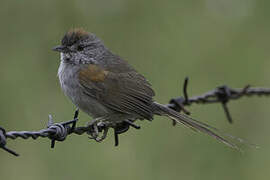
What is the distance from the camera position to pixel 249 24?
7098mm

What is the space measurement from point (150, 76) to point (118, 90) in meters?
1.70

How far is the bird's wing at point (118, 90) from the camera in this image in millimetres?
4770

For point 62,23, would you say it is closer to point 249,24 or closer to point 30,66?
point 30,66

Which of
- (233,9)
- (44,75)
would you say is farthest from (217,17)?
(44,75)

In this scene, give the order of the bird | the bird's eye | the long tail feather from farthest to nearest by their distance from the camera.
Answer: the bird's eye < the bird < the long tail feather

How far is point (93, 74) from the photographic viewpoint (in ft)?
16.3

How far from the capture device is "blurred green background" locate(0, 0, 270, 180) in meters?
5.59

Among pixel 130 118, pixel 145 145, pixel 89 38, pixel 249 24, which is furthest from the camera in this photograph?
pixel 249 24

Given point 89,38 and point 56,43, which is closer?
point 89,38

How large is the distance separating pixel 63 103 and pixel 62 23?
1.25 m

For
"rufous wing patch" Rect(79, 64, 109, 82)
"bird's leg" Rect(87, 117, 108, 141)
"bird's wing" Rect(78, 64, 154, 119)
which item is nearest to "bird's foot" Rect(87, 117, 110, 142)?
"bird's leg" Rect(87, 117, 108, 141)

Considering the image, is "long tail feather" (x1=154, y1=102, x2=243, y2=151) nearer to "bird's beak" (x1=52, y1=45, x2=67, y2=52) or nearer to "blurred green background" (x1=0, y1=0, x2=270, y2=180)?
"blurred green background" (x1=0, y1=0, x2=270, y2=180)

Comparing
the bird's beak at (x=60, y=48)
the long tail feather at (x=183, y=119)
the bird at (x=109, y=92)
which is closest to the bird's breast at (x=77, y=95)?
the bird at (x=109, y=92)

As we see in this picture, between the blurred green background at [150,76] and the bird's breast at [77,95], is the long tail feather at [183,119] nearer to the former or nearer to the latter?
the bird's breast at [77,95]
